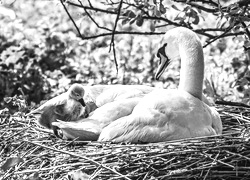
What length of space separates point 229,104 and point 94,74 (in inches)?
125

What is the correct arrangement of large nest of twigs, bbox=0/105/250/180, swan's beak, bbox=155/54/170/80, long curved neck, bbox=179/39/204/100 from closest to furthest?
large nest of twigs, bbox=0/105/250/180, long curved neck, bbox=179/39/204/100, swan's beak, bbox=155/54/170/80

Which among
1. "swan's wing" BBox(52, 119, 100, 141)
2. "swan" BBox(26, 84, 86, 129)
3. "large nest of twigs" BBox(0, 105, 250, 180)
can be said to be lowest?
"large nest of twigs" BBox(0, 105, 250, 180)

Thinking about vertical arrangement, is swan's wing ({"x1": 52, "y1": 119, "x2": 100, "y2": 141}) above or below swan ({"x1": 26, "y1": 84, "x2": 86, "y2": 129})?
below

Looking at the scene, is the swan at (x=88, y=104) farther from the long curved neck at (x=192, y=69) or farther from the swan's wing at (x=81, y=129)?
the long curved neck at (x=192, y=69)

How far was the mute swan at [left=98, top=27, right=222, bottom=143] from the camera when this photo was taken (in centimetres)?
438

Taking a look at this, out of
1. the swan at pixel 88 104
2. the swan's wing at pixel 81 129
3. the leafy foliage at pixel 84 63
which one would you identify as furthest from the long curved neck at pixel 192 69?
the leafy foliage at pixel 84 63

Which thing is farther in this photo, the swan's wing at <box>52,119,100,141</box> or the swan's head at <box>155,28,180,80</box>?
the swan's head at <box>155,28,180,80</box>

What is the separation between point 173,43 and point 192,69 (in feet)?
1.00

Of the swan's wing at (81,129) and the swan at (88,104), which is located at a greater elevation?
the swan at (88,104)

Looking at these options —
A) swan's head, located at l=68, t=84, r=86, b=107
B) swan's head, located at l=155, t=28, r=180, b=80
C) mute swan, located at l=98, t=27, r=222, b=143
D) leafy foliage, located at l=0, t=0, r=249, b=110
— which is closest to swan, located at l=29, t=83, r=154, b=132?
swan's head, located at l=68, t=84, r=86, b=107

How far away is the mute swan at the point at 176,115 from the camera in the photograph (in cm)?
438

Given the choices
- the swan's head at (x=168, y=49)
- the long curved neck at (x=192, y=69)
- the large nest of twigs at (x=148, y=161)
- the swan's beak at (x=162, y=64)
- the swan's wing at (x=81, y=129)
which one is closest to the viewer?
the large nest of twigs at (x=148, y=161)

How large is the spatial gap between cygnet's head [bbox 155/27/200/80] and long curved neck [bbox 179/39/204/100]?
1.0 inches

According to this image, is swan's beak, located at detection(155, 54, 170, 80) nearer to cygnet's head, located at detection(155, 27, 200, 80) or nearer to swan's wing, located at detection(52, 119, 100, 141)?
cygnet's head, located at detection(155, 27, 200, 80)
